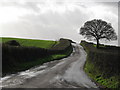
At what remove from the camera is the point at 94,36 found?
6625 centimetres

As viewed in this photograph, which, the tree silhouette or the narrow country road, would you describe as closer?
the narrow country road

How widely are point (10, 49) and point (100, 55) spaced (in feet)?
38.9

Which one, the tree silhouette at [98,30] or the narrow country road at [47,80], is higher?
the tree silhouette at [98,30]

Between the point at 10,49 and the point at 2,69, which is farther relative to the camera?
the point at 10,49

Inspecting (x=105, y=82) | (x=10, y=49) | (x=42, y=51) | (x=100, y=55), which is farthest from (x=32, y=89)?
(x=42, y=51)

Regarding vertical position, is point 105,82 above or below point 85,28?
below

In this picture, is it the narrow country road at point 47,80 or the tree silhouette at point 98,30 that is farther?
the tree silhouette at point 98,30

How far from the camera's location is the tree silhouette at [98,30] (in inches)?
2474

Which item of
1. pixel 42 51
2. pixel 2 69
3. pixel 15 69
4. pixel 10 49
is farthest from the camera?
pixel 42 51

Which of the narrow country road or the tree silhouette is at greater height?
the tree silhouette

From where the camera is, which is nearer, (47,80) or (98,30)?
(47,80)

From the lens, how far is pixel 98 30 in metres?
64.4

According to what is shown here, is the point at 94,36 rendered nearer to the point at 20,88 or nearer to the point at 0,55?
the point at 0,55

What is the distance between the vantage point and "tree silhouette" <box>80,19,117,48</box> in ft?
206
